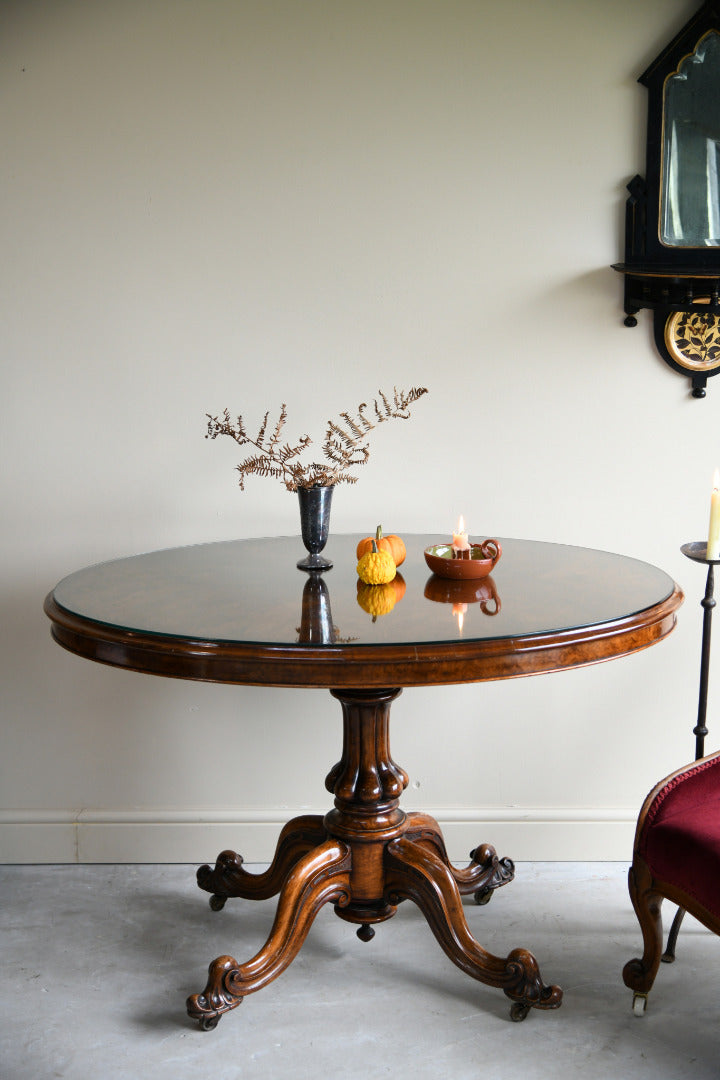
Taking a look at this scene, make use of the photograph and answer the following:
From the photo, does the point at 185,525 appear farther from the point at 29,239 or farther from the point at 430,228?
the point at 430,228

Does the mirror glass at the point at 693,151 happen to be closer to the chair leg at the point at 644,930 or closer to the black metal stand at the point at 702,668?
the black metal stand at the point at 702,668

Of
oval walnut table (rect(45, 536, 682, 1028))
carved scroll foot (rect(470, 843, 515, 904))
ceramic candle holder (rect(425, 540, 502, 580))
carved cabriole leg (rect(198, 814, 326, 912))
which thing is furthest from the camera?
carved scroll foot (rect(470, 843, 515, 904))

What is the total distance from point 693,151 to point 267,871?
2.12m

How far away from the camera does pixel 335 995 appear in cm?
224

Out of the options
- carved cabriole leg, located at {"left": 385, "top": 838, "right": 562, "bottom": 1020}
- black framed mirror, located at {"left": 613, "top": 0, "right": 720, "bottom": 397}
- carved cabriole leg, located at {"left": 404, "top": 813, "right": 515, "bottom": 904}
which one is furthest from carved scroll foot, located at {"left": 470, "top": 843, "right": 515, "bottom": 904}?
black framed mirror, located at {"left": 613, "top": 0, "right": 720, "bottom": 397}

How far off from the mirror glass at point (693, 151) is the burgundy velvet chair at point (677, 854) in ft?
4.58

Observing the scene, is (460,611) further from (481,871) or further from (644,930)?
(481,871)

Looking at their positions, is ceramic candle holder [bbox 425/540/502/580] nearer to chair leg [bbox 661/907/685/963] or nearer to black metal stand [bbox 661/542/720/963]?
black metal stand [bbox 661/542/720/963]

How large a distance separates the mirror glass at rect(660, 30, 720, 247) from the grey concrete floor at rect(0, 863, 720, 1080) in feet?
5.72

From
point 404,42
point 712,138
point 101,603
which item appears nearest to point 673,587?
point 101,603

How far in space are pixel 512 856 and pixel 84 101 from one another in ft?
7.65

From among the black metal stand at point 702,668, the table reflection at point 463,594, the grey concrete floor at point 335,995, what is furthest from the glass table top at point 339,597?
the grey concrete floor at point 335,995

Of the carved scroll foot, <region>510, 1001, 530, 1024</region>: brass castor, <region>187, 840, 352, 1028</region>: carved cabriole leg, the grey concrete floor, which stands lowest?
the grey concrete floor

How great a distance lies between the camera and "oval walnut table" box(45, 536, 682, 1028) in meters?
1.66
